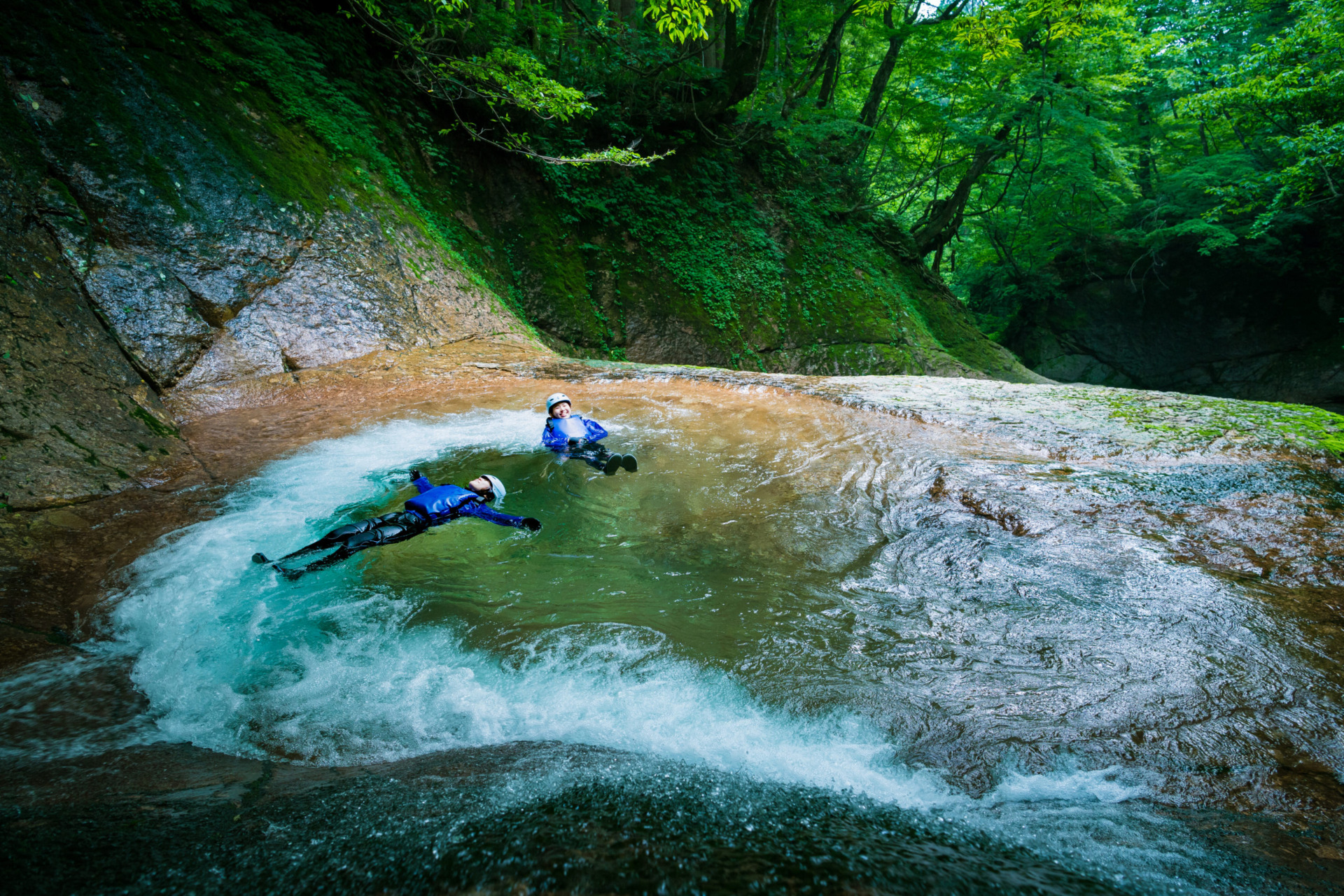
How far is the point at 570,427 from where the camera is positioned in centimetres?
577

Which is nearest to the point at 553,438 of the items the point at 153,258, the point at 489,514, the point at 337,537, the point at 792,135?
the point at 489,514

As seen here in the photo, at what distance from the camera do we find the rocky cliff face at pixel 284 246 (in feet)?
16.7

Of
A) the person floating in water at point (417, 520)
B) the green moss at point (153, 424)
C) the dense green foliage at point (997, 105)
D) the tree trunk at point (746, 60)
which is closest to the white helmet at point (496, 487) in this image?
the person floating in water at point (417, 520)

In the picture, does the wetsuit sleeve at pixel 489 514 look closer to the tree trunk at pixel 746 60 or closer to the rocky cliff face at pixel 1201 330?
the tree trunk at pixel 746 60

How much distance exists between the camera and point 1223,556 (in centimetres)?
352

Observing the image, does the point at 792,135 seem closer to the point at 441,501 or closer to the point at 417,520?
the point at 441,501

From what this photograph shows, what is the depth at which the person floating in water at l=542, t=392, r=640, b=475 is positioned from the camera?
5.51m

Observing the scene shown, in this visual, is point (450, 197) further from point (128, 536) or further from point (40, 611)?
point (40, 611)

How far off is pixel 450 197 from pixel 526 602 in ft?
35.9

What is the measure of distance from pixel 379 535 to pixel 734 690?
277cm

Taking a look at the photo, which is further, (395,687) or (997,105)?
(997,105)

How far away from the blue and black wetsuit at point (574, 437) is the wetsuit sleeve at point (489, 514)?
3.88 feet

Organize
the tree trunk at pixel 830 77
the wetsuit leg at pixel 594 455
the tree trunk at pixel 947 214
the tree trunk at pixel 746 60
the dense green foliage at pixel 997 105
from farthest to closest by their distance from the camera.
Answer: the tree trunk at pixel 947 214 → the tree trunk at pixel 830 77 → the dense green foliage at pixel 997 105 → the tree trunk at pixel 746 60 → the wetsuit leg at pixel 594 455

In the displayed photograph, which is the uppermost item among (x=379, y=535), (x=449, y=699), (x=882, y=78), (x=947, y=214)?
(x=882, y=78)
